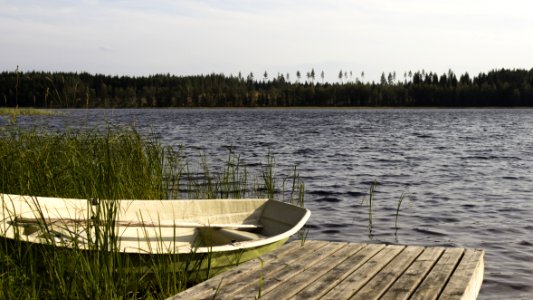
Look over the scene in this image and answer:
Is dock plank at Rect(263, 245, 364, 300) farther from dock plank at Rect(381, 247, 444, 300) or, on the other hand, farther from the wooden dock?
dock plank at Rect(381, 247, 444, 300)

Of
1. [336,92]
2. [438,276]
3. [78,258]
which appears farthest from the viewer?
[336,92]

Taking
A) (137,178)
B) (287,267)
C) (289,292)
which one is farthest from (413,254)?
(137,178)

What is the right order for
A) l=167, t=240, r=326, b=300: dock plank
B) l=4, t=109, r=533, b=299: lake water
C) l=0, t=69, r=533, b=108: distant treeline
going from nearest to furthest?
1. l=167, t=240, r=326, b=300: dock plank
2. l=4, t=109, r=533, b=299: lake water
3. l=0, t=69, r=533, b=108: distant treeline

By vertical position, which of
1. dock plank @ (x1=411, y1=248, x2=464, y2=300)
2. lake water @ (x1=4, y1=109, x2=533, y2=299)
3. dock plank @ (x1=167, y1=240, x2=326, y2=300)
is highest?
dock plank @ (x1=411, y1=248, x2=464, y2=300)

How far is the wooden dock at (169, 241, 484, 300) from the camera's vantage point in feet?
15.9

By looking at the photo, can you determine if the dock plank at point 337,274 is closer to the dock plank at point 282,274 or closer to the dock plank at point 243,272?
the dock plank at point 282,274

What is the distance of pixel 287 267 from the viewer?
5.61m

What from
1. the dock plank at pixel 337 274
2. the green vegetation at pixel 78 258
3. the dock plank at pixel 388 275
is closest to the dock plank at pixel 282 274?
the dock plank at pixel 337 274

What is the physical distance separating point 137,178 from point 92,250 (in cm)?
425

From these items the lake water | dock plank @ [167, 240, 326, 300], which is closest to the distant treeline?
the lake water

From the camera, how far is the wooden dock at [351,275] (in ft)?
15.9

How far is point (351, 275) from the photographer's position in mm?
5371

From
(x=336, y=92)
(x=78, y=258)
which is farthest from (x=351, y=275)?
(x=336, y=92)

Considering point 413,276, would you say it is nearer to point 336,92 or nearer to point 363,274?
point 363,274
